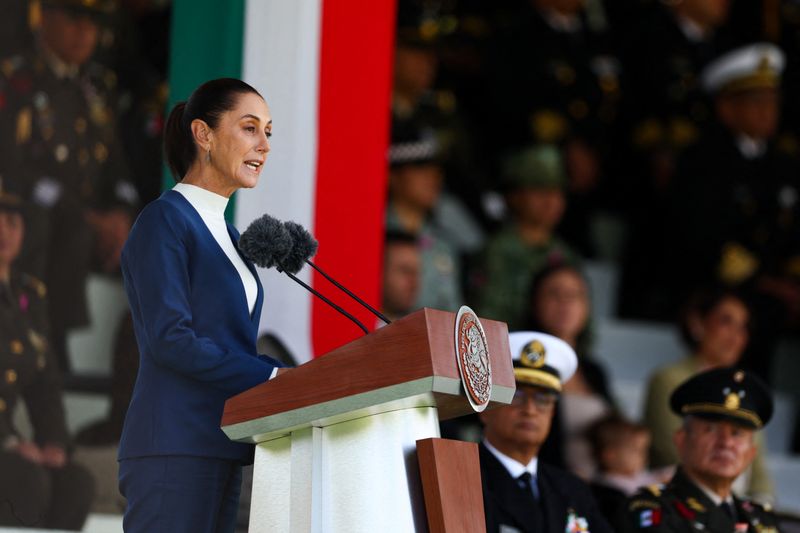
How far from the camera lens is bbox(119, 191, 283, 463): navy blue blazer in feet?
6.78

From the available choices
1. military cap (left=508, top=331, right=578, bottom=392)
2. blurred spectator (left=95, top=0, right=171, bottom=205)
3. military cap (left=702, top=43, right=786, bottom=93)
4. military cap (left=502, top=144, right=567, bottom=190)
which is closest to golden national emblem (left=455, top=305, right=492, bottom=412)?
military cap (left=508, top=331, right=578, bottom=392)

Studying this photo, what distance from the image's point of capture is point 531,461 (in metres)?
3.26

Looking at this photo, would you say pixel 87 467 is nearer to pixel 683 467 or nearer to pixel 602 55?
pixel 683 467

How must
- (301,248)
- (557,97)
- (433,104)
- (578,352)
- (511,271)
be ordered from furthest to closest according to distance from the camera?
(557,97)
(433,104)
(511,271)
(578,352)
(301,248)

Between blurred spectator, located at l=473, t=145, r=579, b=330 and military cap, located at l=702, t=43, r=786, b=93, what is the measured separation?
0.76m

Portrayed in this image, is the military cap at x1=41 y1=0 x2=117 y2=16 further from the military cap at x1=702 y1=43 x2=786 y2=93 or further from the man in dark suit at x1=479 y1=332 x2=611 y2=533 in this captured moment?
the military cap at x1=702 y1=43 x2=786 y2=93

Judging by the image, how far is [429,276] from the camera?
5.05m

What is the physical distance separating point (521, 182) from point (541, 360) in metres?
2.19

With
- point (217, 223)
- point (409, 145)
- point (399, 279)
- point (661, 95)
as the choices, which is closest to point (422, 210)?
point (409, 145)

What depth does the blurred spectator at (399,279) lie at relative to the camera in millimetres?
4500

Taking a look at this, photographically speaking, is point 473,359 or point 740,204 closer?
point 473,359

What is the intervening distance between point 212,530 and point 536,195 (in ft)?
11.0

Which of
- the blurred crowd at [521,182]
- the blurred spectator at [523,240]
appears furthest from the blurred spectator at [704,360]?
the blurred spectator at [523,240]

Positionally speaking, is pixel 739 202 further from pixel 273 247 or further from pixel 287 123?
pixel 273 247
